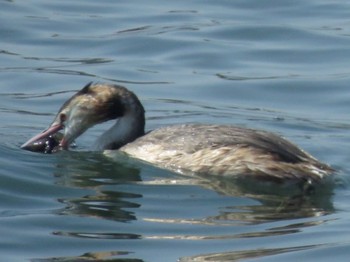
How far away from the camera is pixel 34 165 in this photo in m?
12.0

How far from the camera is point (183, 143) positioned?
38.9 feet

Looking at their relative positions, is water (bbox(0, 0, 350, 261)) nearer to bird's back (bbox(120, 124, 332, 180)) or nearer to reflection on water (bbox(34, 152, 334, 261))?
reflection on water (bbox(34, 152, 334, 261))

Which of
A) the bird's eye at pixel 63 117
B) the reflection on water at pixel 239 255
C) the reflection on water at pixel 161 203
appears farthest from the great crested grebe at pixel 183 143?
the reflection on water at pixel 239 255

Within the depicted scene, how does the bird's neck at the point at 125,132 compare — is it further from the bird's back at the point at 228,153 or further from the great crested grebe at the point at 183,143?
the bird's back at the point at 228,153

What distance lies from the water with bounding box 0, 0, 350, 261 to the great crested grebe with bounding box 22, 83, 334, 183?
128 mm

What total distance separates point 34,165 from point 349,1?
381 inches

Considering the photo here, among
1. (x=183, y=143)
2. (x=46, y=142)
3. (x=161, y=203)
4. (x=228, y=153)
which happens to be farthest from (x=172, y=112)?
(x=161, y=203)

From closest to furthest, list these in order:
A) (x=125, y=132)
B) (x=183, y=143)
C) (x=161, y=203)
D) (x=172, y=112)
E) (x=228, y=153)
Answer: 1. (x=161, y=203)
2. (x=228, y=153)
3. (x=183, y=143)
4. (x=125, y=132)
5. (x=172, y=112)

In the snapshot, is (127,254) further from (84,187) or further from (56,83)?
(56,83)

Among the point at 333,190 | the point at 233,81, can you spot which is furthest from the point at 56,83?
the point at 333,190

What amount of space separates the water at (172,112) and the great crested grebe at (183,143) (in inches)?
5.1

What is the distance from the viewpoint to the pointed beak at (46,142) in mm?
12430

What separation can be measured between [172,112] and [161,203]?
3.45 metres

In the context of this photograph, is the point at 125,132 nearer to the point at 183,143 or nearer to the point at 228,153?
the point at 183,143
